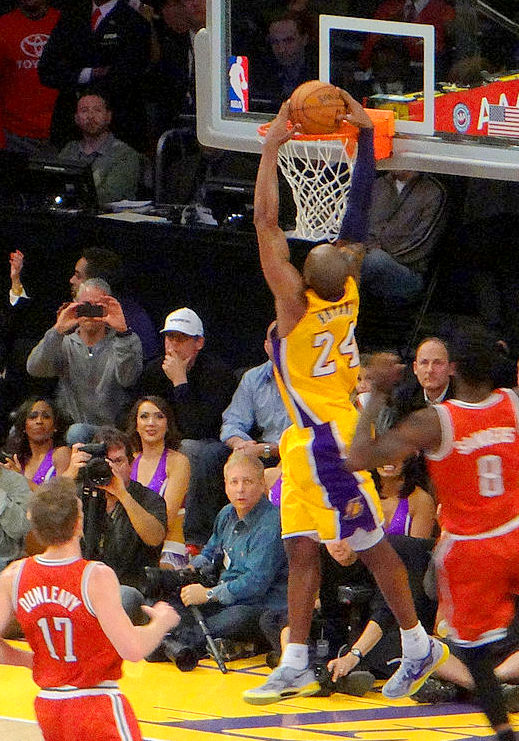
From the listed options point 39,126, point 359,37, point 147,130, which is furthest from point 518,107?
point 39,126

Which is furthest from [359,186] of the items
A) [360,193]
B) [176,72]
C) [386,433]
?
[176,72]

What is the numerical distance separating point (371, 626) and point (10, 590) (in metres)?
3.09

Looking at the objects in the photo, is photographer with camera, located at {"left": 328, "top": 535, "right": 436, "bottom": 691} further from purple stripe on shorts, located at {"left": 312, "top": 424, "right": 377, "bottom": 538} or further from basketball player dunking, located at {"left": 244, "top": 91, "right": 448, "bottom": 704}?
purple stripe on shorts, located at {"left": 312, "top": 424, "right": 377, "bottom": 538}

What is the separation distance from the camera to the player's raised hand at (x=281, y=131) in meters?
6.33

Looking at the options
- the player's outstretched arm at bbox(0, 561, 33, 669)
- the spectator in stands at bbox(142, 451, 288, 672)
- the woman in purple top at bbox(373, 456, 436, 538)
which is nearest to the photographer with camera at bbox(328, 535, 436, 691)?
the woman in purple top at bbox(373, 456, 436, 538)

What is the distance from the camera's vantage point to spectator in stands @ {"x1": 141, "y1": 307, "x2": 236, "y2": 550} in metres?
9.52

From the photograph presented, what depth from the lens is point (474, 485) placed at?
5828mm

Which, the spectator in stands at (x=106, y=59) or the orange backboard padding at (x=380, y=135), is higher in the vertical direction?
the orange backboard padding at (x=380, y=135)

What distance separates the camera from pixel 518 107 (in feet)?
25.7

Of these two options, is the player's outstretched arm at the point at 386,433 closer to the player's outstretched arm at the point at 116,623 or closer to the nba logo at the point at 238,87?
the player's outstretched arm at the point at 116,623

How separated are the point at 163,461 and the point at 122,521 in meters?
0.61

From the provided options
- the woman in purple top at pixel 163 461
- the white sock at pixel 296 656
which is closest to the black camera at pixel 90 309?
the woman in purple top at pixel 163 461

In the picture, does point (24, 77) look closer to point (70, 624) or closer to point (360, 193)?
point (360, 193)

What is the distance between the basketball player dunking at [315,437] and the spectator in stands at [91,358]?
3492 millimetres
